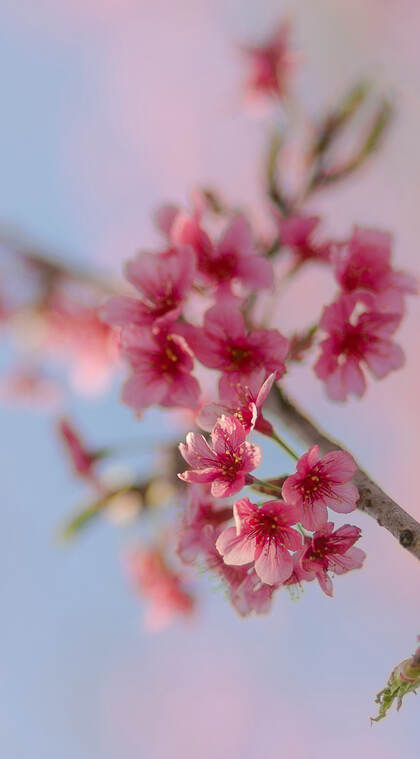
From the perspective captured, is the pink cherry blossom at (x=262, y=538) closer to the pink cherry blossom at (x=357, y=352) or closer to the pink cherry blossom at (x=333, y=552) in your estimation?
the pink cherry blossom at (x=333, y=552)

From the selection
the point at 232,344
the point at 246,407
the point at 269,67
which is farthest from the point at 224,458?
the point at 269,67

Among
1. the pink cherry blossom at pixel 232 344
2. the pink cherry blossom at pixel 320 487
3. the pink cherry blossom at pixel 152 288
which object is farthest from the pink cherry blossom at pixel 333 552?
Answer: the pink cherry blossom at pixel 152 288

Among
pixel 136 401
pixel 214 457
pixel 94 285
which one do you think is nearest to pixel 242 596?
pixel 214 457

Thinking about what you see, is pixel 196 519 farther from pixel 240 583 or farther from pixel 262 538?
pixel 262 538

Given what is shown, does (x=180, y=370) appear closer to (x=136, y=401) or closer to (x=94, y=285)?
(x=136, y=401)

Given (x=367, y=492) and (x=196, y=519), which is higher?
(x=367, y=492)
